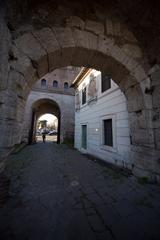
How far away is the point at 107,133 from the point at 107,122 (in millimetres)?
479

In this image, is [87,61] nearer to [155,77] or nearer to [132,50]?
[132,50]

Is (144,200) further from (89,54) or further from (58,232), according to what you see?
(89,54)

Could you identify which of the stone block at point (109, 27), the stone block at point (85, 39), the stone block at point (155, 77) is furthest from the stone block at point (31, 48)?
the stone block at point (155, 77)

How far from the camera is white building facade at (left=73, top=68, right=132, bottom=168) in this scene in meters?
3.55

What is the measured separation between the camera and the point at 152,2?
179cm

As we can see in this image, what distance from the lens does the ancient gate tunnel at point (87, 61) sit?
146 cm

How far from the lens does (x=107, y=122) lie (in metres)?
4.61

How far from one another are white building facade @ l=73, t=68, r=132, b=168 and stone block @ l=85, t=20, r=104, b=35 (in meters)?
2.18

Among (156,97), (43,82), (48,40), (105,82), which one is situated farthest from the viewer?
(43,82)

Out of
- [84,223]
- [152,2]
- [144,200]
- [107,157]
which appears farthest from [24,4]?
[107,157]

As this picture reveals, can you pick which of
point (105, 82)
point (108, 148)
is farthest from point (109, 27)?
point (108, 148)

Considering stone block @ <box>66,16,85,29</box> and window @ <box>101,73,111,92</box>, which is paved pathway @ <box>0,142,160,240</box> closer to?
stone block @ <box>66,16,85,29</box>

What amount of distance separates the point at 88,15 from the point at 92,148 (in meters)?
5.01

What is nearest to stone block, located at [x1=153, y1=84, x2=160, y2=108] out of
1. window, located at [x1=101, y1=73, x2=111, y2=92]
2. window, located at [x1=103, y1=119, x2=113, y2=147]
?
window, located at [x1=103, y1=119, x2=113, y2=147]
